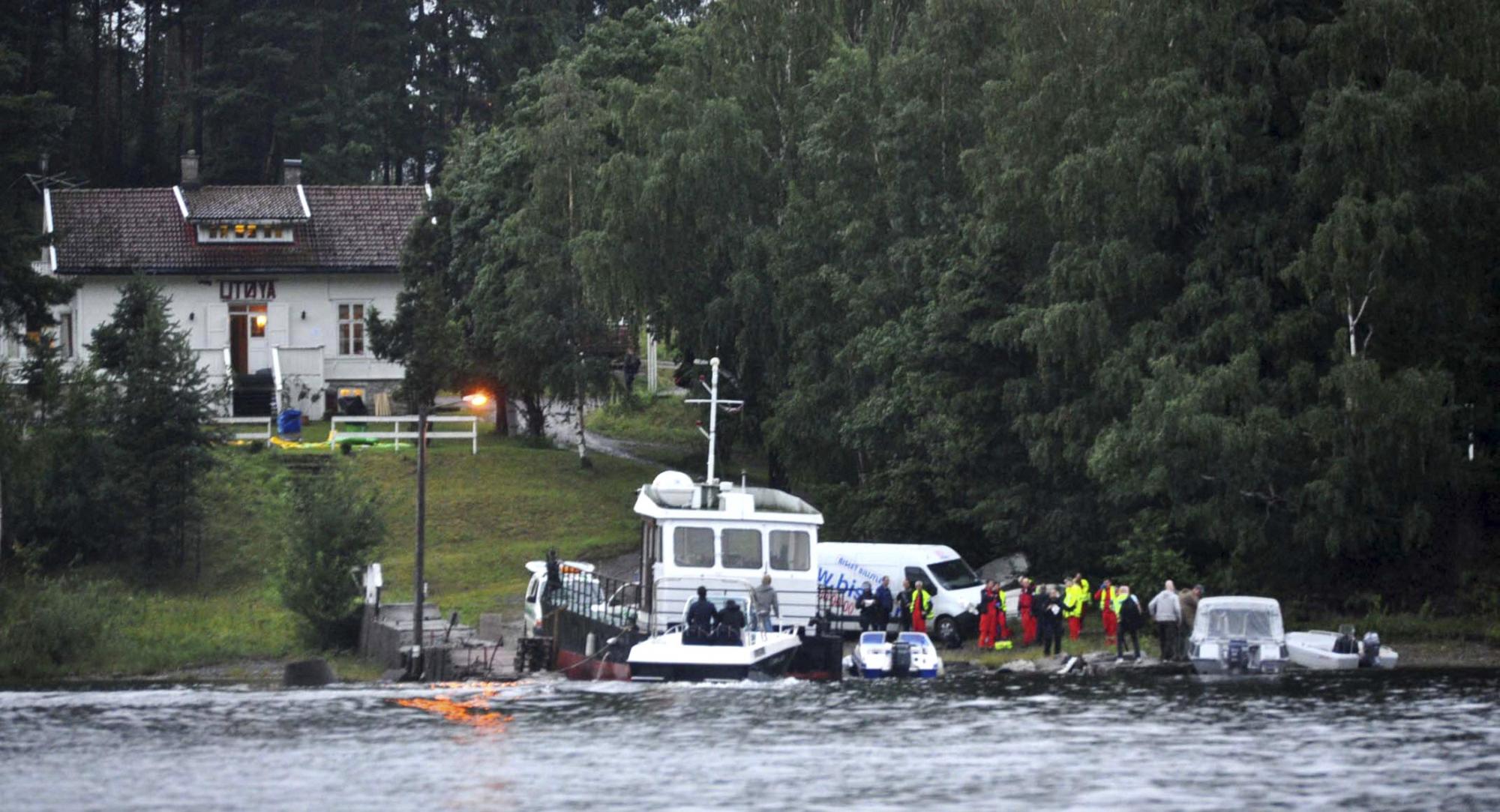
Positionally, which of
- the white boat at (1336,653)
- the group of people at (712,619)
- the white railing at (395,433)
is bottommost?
the white boat at (1336,653)

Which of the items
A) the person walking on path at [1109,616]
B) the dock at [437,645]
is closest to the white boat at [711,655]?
the dock at [437,645]

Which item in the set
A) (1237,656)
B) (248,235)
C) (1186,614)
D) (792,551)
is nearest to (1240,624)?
(1237,656)

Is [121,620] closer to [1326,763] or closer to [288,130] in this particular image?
[1326,763]

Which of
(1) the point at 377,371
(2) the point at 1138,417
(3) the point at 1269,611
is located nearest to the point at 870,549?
(2) the point at 1138,417

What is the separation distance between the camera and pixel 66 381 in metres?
46.1

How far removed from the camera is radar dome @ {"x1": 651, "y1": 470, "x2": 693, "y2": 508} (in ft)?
117

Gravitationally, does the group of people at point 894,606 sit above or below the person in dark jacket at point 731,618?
below

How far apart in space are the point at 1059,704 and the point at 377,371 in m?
41.4

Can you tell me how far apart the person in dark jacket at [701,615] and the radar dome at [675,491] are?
10.7ft

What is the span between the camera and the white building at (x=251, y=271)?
223 feet

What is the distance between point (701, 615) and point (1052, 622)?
9.42 metres

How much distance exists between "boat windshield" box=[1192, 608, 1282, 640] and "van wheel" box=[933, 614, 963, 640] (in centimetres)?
706

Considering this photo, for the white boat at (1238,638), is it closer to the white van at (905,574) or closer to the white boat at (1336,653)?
the white boat at (1336,653)

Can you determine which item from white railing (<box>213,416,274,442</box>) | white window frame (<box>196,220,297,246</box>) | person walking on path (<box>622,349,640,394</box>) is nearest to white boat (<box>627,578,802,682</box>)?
white railing (<box>213,416,274,442</box>)
